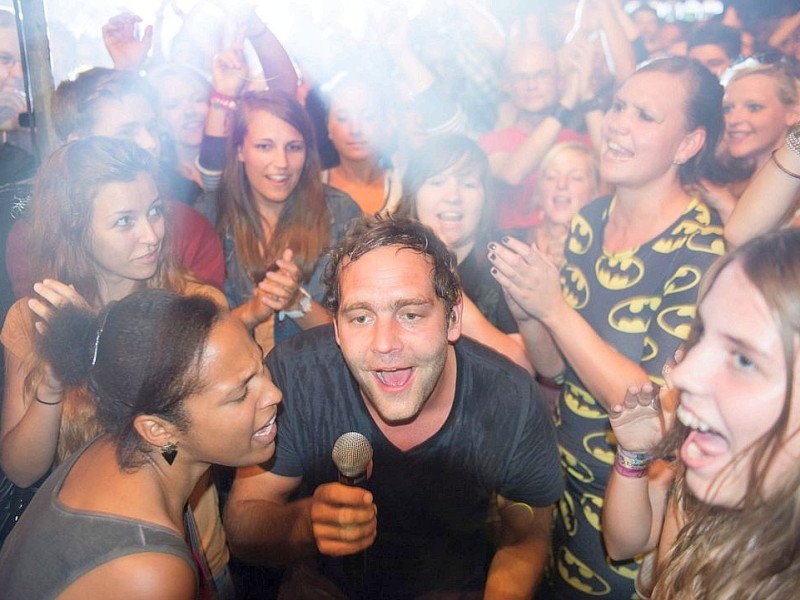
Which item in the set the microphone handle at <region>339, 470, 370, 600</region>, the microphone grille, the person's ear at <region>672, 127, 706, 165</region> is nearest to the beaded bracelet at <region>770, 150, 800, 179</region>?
the person's ear at <region>672, 127, 706, 165</region>

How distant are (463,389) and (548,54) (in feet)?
3.10

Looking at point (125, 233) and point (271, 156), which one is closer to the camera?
point (125, 233)

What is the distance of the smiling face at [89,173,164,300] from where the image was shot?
1605mm

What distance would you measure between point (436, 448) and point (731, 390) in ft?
→ 2.55

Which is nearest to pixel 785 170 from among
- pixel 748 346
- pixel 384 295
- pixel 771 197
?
pixel 771 197

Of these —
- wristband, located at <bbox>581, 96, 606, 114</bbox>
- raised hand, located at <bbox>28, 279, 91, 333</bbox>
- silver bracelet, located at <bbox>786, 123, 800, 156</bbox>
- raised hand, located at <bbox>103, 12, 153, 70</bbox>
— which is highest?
raised hand, located at <bbox>103, 12, 153, 70</bbox>

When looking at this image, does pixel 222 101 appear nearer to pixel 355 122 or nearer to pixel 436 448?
pixel 355 122

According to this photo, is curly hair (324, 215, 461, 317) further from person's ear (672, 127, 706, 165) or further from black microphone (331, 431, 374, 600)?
person's ear (672, 127, 706, 165)

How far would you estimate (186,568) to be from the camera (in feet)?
3.82

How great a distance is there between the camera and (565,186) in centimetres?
191

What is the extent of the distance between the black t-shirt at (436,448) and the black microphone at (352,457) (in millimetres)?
77

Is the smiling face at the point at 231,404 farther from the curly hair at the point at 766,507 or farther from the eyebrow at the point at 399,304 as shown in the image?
the curly hair at the point at 766,507

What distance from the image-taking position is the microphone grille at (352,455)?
4.96ft

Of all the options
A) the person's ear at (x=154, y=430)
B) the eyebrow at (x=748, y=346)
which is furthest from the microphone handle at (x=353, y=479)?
the eyebrow at (x=748, y=346)
